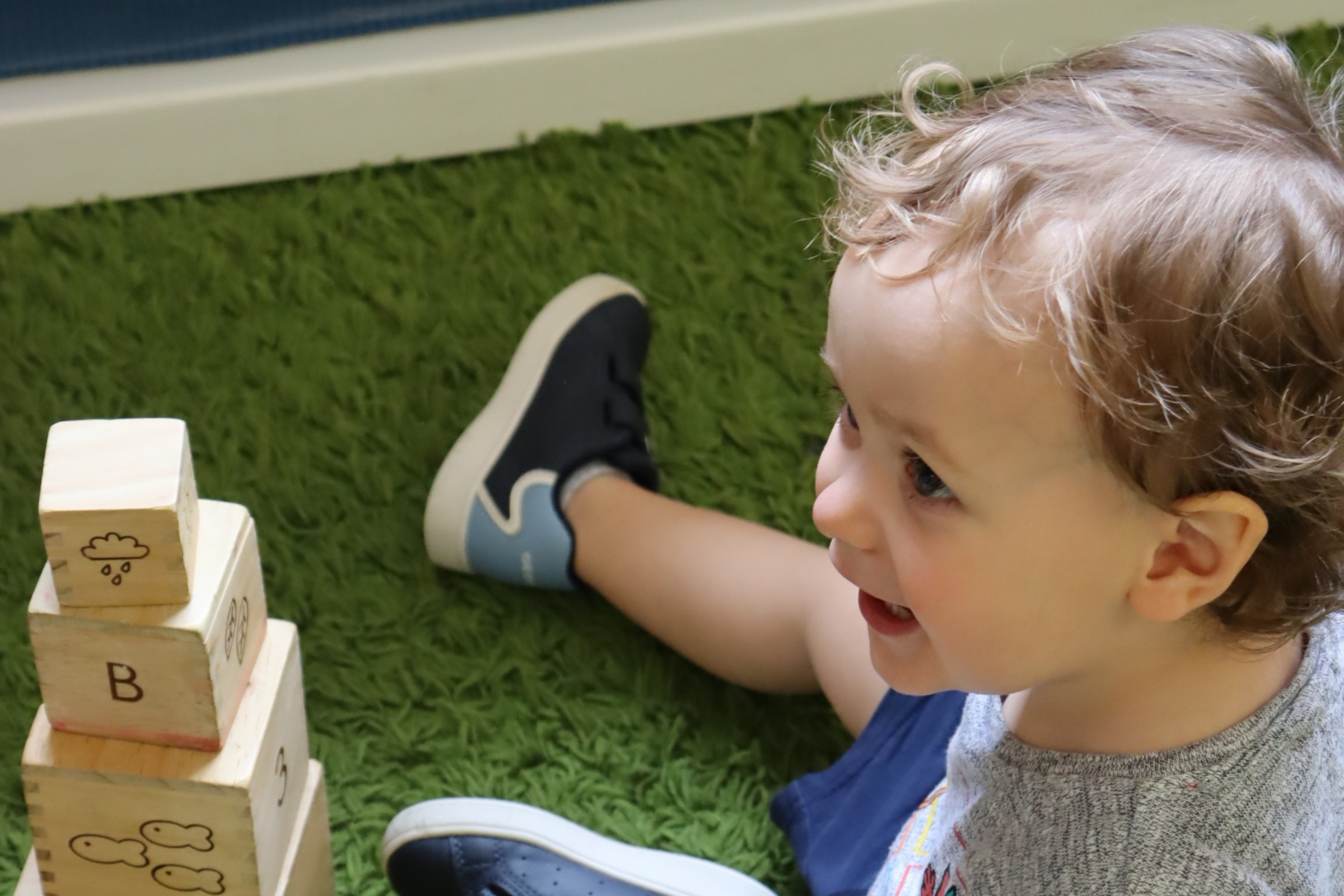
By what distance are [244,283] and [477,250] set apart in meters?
0.23

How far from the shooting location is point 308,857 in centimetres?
89

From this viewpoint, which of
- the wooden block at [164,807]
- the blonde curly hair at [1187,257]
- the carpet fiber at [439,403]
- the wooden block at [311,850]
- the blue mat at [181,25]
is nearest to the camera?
the blonde curly hair at [1187,257]

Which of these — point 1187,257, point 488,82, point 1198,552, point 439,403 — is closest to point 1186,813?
point 1198,552

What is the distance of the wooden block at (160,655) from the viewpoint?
0.70 m

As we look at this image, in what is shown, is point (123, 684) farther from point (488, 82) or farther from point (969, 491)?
point (488, 82)

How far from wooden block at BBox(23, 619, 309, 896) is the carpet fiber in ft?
0.70

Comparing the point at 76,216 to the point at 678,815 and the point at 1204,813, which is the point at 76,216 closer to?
the point at 678,815

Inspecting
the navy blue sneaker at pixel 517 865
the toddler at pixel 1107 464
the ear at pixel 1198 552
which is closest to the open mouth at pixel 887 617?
the toddler at pixel 1107 464

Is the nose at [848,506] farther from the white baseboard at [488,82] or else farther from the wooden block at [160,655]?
the white baseboard at [488,82]

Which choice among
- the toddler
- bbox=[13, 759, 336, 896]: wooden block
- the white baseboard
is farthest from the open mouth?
the white baseboard

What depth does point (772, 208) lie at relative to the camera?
1.35 m

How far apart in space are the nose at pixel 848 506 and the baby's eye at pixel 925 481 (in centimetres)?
3

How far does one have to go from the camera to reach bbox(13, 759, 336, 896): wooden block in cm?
85

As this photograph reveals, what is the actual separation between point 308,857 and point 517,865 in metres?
0.15
